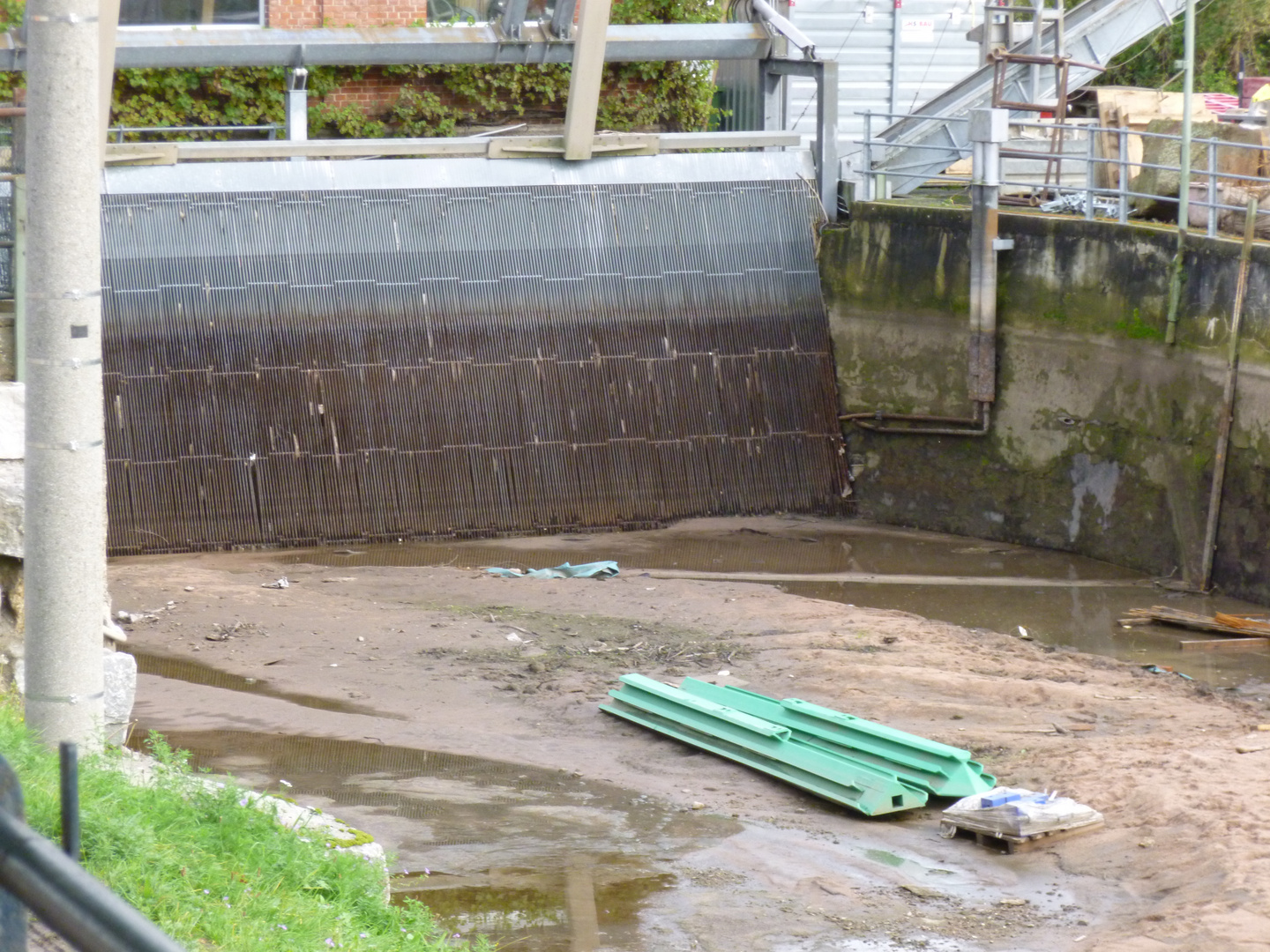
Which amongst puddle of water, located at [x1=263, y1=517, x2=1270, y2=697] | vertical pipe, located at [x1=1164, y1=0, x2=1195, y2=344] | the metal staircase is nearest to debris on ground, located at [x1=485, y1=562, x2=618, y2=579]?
puddle of water, located at [x1=263, y1=517, x2=1270, y2=697]

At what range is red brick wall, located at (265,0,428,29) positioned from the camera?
19.5m

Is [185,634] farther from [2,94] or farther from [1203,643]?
[2,94]

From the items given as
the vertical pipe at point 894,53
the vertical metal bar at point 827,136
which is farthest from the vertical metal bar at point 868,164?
A: the vertical pipe at point 894,53

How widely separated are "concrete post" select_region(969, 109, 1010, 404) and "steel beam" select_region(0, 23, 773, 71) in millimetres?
3850

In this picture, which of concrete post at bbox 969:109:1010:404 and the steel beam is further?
the steel beam

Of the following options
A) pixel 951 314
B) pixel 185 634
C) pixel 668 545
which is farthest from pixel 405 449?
pixel 951 314

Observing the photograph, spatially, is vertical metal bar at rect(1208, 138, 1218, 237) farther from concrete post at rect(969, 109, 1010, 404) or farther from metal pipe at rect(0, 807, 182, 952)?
metal pipe at rect(0, 807, 182, 952)

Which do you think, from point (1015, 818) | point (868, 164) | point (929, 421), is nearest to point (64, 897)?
point (1015, 818)

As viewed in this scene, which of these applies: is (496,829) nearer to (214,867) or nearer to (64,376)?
(214,867)

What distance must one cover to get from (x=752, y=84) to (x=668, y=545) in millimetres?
9784

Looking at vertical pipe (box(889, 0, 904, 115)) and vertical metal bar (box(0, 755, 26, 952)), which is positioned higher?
vertical pipe (box(889, 0, 904, 115))

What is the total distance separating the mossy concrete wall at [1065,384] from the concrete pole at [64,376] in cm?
983

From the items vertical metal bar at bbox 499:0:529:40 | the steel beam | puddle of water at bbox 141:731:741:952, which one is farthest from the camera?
vertical metal bar at bbox 499:0:529:40

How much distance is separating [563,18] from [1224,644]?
1025cm
